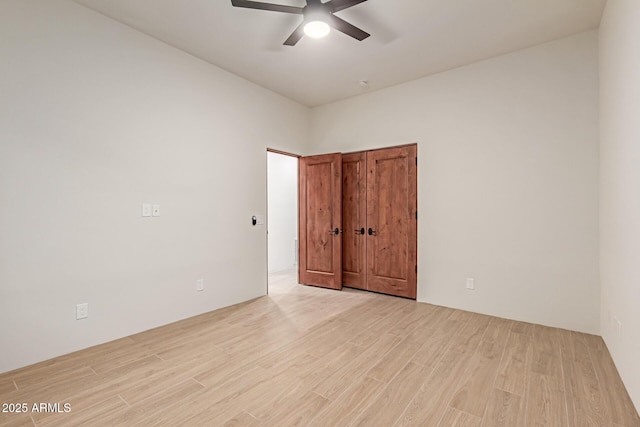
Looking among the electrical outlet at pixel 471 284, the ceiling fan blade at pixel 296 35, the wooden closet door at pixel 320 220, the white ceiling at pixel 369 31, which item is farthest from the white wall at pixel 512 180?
the ceiling fan blade at pixel 296 35

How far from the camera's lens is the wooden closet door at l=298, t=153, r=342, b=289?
467 centimetres

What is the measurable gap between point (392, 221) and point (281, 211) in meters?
2.91

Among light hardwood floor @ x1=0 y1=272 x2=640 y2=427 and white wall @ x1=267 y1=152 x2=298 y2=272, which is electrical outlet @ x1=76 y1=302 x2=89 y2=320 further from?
white wall @ x1=267 y1=152 x2=298 y2=272

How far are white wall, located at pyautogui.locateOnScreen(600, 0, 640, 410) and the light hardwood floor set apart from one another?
32cm

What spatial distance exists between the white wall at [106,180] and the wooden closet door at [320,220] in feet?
4.07

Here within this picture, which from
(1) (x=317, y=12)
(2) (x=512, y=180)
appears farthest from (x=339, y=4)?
(2) (x=512, y=180)

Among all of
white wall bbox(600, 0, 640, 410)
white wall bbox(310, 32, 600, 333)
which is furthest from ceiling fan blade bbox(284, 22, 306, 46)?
white wall bbox(600, 0, 640, 410)

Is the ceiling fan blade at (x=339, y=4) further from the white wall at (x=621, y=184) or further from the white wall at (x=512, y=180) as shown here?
the white wall at (x=512, y=180)

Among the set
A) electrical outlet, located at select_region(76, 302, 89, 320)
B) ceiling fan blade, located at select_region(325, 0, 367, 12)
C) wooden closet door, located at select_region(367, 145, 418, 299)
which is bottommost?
electrical outlet, located at select_region(76, 302, 89, 320)

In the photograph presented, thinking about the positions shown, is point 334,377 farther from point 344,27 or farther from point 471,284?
point 344,27

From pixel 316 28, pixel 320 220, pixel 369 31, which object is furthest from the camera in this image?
pixel 320 220

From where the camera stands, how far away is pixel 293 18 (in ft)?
9.04

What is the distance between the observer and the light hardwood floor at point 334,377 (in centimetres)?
180

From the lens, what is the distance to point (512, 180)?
335 centimetres
